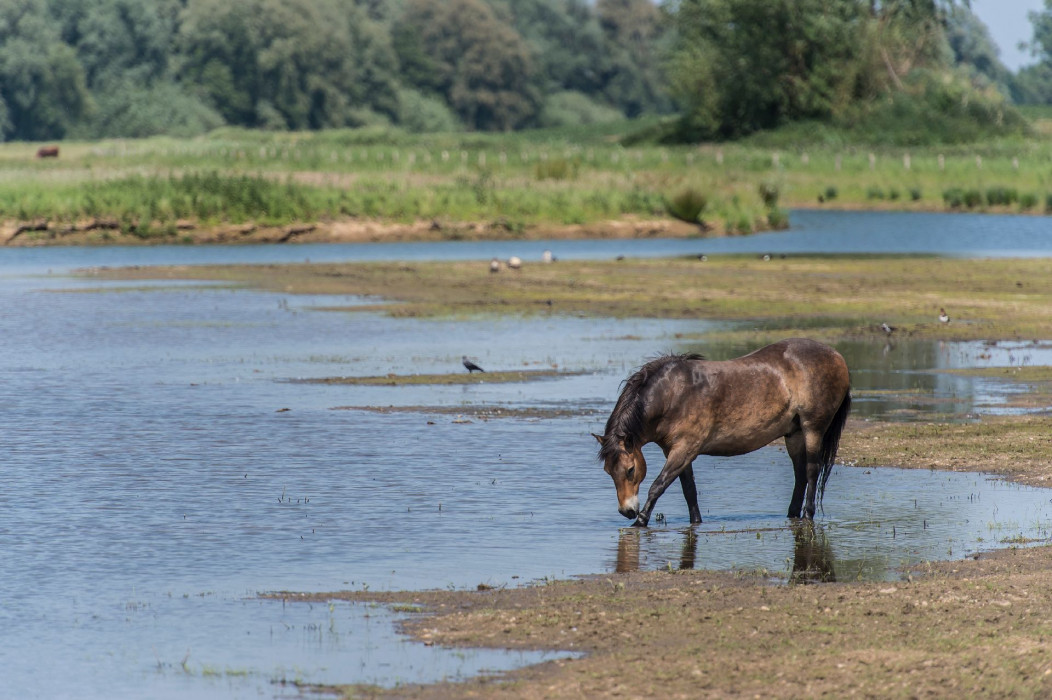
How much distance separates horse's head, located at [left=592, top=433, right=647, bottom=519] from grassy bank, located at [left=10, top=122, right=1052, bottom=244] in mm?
44343

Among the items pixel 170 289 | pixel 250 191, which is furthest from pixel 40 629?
pixel 250 191

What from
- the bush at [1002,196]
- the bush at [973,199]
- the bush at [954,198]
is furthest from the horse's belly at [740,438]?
the bush at [954,198]

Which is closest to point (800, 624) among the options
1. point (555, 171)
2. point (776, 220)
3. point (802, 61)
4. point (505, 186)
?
point (776, 220)

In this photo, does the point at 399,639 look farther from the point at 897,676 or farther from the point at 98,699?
the point at 897,676

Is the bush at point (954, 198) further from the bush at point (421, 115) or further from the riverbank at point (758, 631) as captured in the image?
the bush at point (421, 115)

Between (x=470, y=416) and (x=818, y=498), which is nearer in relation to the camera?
(x=818, y=498)

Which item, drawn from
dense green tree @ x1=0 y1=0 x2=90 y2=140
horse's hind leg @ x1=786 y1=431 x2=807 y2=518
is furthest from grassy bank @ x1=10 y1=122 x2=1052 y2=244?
horse's hind leg @ x1=786 y1=431 x2=807 y2=518

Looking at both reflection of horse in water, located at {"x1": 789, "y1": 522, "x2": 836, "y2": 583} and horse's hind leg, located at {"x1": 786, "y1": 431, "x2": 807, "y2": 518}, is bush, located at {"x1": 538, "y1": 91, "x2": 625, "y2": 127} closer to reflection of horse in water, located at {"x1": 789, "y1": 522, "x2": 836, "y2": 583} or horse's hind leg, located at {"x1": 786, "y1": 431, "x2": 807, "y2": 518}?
horse's hind leg, located at {"x1": 786, "y1": 431, "x2": 807, "y2": 518}

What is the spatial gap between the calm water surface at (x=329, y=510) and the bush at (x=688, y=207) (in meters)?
33.8

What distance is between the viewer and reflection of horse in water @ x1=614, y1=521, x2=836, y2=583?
1172 centimetres

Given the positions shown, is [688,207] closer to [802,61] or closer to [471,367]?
[471,367]

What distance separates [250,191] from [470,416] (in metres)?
39.5

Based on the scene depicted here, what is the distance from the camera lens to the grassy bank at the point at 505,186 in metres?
56.2

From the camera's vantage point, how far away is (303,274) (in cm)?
4319
